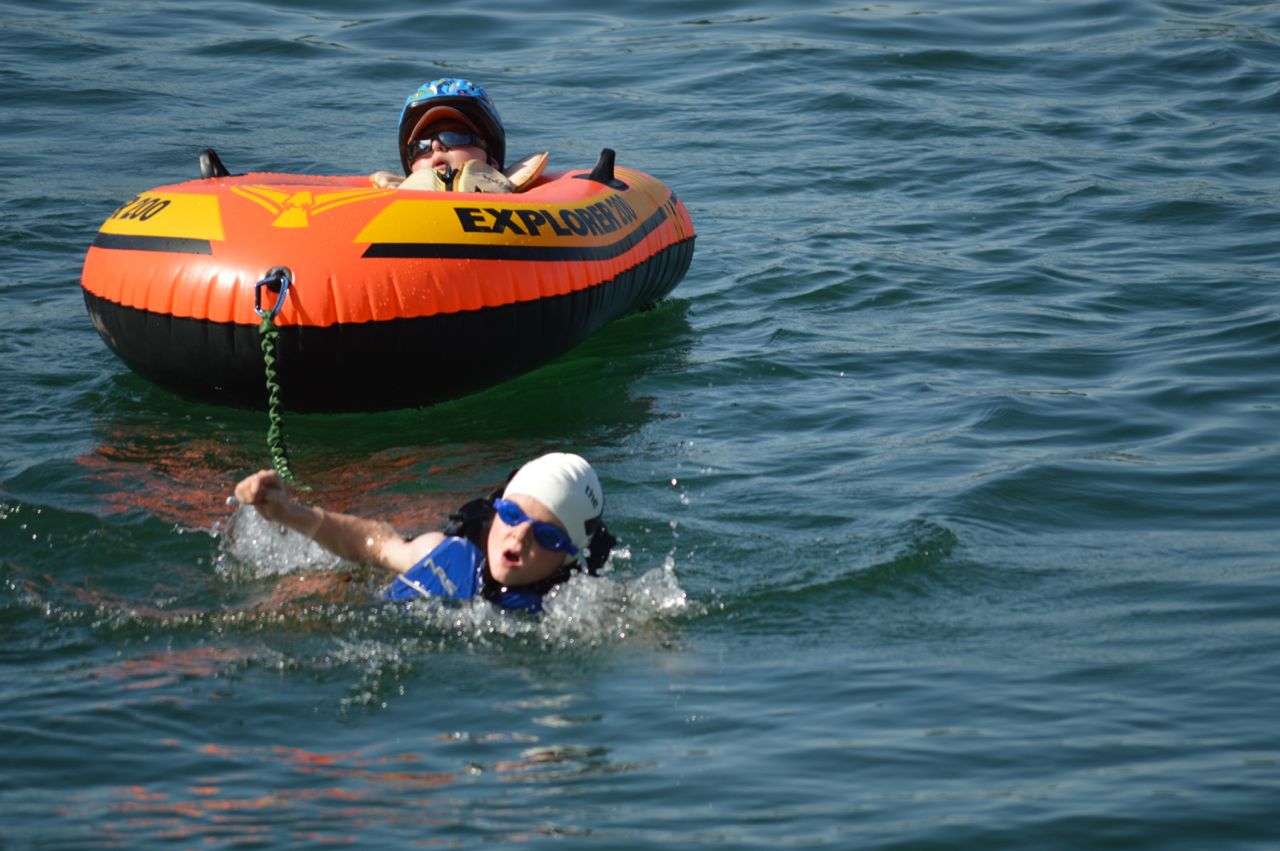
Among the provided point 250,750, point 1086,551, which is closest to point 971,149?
point 1086,551

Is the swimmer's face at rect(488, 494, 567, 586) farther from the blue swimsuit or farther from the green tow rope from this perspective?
the green tow rope

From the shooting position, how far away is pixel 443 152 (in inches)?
359

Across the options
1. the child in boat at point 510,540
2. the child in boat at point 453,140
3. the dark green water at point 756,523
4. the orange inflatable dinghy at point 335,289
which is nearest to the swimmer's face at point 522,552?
the child in boat at point 510,540

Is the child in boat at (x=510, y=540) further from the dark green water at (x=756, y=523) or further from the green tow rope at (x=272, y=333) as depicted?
the green tow rope at (x=272, y=333)

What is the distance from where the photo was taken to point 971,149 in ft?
45.2

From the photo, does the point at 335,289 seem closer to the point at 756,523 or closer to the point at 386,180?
the point at 386,180

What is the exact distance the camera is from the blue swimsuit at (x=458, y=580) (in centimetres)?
567

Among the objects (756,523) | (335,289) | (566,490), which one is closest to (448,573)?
(566,490)

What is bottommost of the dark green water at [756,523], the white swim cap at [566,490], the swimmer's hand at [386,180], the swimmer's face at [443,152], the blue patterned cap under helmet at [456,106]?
the dark green water at [756,523]

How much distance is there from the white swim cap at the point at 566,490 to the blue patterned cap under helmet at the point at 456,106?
384 centimetres

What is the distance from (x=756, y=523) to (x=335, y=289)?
6.90ft

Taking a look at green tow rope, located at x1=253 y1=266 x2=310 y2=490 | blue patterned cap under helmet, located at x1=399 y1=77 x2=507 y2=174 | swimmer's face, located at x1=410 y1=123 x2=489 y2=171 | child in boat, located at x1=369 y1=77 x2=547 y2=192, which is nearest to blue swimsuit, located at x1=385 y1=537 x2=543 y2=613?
green tow rope, located at x1=253 y1=266 x2=310 y2=490

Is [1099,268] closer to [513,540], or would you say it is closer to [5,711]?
[513,540]

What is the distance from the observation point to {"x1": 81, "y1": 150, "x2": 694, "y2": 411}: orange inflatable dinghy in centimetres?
729
